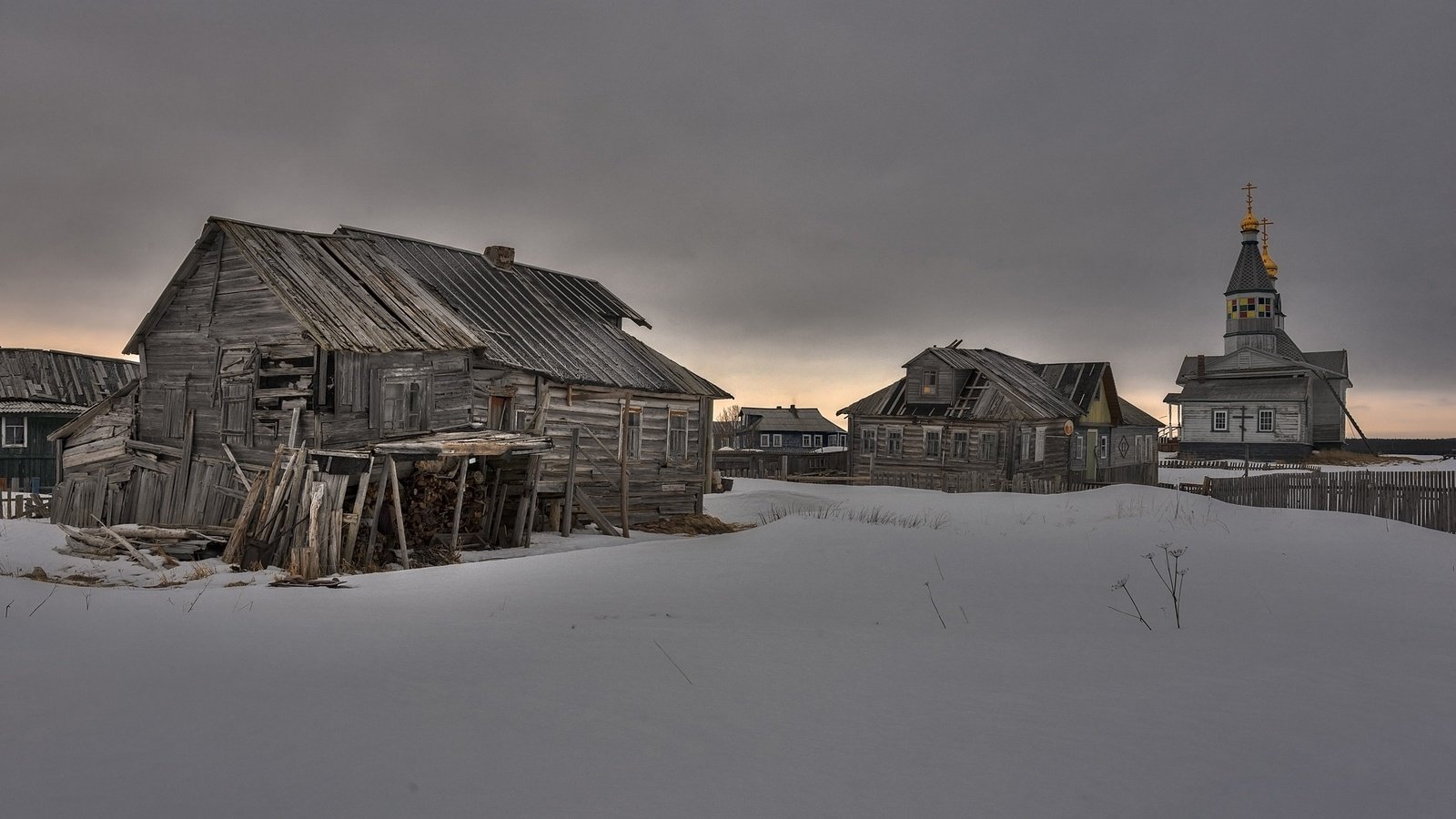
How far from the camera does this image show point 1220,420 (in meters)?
57.4

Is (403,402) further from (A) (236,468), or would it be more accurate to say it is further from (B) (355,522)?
(B) (355,522)

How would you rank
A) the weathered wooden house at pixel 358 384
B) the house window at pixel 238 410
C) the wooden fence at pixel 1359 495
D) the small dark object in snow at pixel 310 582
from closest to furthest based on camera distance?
the small dark object in snow at pixel 310 582 < the weathered wooden house at pixel 358 384 < the house window at pixel 238 410 < the wooden fence at pixel 1359 495

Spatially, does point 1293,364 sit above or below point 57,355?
above

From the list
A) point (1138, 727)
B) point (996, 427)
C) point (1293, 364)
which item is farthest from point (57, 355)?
point (1293, 364)

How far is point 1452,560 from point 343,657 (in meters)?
16.5

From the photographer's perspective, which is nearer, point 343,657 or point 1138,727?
point 1138,727

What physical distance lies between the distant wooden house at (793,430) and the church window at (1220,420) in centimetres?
2842

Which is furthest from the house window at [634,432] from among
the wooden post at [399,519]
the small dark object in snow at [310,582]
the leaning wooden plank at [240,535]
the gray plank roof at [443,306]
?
the small dark object in snow at [310,582]

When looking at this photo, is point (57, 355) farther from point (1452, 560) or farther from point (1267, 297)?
point (1267, 297)

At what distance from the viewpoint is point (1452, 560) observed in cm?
1429

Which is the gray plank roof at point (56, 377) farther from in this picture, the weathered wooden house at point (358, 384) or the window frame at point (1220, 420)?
the window frame at point (1220, 420)

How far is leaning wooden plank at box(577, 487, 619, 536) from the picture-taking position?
2078 cm

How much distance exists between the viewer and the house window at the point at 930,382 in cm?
3656

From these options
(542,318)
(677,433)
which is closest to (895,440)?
(677,433)
